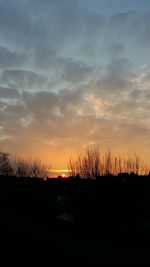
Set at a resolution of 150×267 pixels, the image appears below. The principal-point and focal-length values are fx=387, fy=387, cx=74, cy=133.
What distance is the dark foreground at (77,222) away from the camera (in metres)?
11.3

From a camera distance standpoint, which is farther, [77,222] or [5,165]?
[5,165]

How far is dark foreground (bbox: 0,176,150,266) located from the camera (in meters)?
11.3

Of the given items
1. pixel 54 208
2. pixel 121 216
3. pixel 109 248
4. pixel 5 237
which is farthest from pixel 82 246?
pixel 54 208

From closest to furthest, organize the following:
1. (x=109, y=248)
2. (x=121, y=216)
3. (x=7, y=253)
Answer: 1. (x=7, y=253)
2. (x=109, y=248)
3. (x=121, y=216)

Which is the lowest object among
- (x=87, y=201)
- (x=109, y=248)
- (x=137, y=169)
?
(x=109, y=248)

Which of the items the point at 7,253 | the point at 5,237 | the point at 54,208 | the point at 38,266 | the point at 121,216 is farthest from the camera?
the point at 54,208

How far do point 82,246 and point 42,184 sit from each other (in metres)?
16.1

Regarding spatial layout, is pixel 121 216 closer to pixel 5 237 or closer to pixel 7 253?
pixel 5 237

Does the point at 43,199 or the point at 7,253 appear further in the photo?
the point at 43,199

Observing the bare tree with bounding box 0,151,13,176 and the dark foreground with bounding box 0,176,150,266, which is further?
the bare tree with bounding box 0,151,13,176

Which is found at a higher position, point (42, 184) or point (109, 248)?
point (42, 184)

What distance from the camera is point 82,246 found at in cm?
1299

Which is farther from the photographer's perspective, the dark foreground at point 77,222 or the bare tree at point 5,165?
the bare tree at point 5,165

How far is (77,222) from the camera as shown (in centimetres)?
1859
